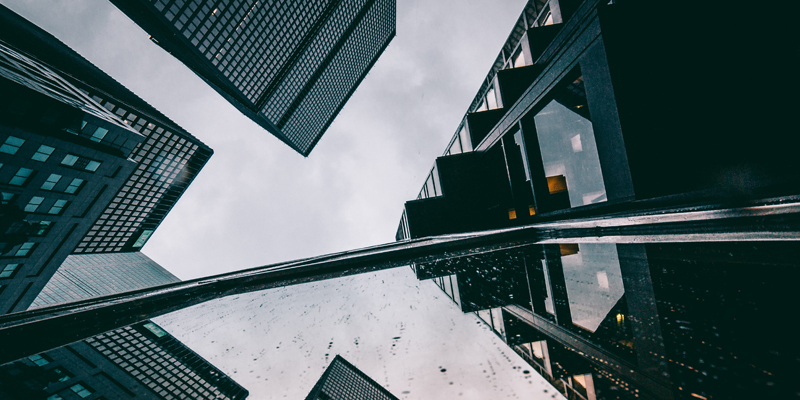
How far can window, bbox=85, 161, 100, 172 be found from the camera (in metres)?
24.2

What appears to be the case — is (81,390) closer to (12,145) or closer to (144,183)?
(12,145)

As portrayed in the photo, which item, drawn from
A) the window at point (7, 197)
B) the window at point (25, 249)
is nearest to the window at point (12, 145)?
the window at point (7, 197)

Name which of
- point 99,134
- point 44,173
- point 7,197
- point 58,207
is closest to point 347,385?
point 44,173

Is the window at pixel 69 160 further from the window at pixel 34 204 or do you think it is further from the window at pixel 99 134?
the window at pixel 34 204

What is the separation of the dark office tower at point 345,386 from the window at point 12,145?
32395 millimetres

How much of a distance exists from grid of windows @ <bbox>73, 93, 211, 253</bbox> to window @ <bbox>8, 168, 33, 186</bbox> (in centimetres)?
3749

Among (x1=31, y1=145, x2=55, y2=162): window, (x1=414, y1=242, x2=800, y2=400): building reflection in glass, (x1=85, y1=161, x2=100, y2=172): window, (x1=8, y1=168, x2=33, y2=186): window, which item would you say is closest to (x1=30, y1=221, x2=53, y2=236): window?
(x1=8, y1=168, x2=33, y2=186): window

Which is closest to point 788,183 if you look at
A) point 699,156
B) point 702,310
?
point 699,156

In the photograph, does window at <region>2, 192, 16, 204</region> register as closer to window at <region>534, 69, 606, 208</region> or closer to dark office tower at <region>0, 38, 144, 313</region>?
dark office tower at <region>0, 38, 144, 313</region>

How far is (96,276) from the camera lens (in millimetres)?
59812

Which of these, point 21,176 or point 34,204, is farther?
point 34,204

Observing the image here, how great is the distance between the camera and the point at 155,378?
1.81m

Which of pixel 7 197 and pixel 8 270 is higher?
pixel 7 197

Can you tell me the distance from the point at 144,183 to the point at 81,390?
79348 millimetres
